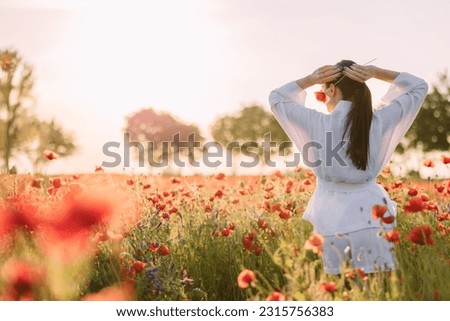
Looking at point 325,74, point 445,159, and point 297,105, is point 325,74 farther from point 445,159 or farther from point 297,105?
point 445,159

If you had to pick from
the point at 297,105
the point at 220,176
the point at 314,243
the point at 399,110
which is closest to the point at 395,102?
the point at 399,110

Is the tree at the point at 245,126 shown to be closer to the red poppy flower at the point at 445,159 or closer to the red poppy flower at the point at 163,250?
the red poppy flower at the point at 445,159

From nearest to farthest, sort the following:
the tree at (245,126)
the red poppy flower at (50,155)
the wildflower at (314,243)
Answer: the wildflower at (314,243), the red poppy flower at (50,155), the tree at (245,126)

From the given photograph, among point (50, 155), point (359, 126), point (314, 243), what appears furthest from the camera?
point (50, 155)

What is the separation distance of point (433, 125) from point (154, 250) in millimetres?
21147

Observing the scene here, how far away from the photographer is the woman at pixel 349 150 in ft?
10.7

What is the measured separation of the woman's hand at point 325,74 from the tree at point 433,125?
1991 cm

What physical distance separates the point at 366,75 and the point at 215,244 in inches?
60.0

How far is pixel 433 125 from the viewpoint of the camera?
75.8 feet

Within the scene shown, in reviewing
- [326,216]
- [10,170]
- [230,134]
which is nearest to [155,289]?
[326,216]

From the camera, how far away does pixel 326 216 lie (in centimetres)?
332

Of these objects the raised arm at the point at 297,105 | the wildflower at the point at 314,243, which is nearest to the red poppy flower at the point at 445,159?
the raised arm at the point at 297,105

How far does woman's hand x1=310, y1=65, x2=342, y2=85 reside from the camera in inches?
131
